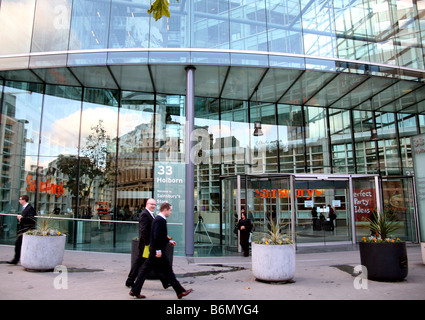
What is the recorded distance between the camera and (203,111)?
52.4ft

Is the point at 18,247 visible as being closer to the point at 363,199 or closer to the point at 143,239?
the point at 143,239

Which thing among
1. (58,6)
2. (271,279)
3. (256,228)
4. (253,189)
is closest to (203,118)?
(253,189)

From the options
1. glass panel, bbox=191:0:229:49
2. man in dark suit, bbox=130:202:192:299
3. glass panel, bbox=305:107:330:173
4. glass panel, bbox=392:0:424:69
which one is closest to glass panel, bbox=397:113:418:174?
glass panel, bbox=305:107:330:173

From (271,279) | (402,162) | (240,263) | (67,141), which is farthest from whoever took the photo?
(402,162)

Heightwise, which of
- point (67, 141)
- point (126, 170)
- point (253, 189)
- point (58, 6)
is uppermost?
point (58, 6)

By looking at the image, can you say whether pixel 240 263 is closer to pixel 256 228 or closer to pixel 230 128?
pixel 256 228

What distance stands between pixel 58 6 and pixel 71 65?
2899mm

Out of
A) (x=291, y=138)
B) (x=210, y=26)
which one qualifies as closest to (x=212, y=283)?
(x=210, y=26)

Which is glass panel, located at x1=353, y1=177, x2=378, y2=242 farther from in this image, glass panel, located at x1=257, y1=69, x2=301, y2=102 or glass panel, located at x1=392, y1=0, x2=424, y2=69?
glass panel, located at x1=257, y1=69, x2=301, y2=102

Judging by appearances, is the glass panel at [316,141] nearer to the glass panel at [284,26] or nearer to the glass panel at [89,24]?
the glass panel at [284,26]

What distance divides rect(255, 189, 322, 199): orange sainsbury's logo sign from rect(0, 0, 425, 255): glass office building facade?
5 centimetres

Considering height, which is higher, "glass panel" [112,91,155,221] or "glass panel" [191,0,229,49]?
"glass panel" [191,0,229,49]

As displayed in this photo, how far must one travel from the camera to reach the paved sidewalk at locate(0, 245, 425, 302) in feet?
19.7

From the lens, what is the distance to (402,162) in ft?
57.3
